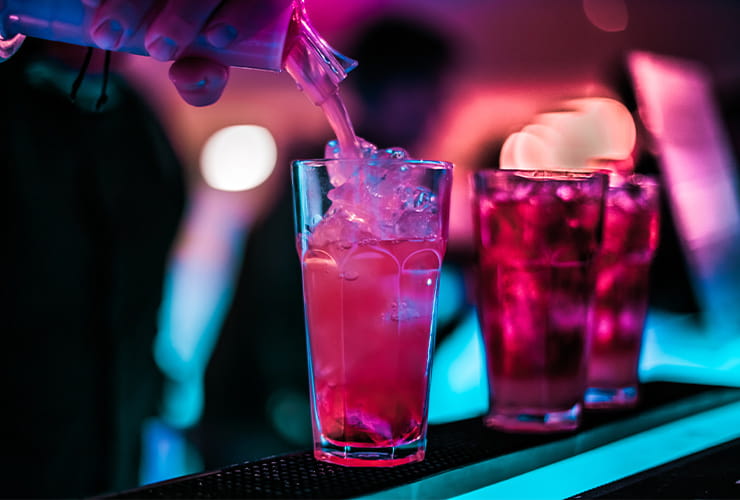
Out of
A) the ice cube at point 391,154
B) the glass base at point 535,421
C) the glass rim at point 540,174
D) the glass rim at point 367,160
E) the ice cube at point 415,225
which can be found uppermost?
the ice cube at point 391,154

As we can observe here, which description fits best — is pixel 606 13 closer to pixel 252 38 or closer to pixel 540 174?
pixel 540 174

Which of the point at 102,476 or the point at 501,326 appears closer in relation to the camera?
the point at 501,326

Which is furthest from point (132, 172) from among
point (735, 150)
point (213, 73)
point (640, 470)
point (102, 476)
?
point (735, 150)

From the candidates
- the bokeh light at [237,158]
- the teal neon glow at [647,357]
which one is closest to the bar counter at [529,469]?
the teal neon glow at [647,357]

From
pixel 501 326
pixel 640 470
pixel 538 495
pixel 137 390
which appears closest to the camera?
pixel 538 495

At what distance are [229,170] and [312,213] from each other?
2.44m

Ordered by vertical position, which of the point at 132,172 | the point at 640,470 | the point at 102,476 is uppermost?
the point at 132,172

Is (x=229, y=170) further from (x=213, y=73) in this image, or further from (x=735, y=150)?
(x=213, y=73)

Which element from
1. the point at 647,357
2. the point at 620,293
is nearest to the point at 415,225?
the point at 620,293

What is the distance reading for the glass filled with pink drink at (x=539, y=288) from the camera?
3.40ft

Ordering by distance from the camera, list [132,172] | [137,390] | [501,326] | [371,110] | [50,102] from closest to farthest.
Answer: [501,326] → [50,102] → [132,172] → [137,390] → [371,110]

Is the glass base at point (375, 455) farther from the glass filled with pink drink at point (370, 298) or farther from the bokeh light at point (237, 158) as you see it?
the bokeh light at point (237, 158)

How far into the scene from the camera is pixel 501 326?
108cm

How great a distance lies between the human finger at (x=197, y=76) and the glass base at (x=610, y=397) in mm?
767
